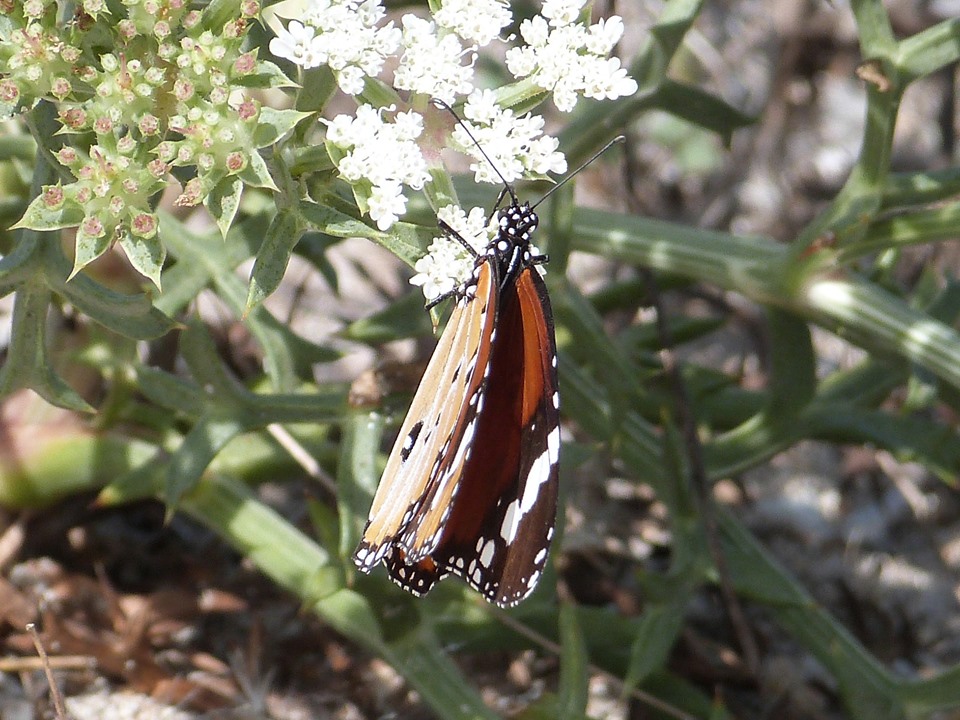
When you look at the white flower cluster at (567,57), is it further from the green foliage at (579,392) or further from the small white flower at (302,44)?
the small white flower at (302,44)

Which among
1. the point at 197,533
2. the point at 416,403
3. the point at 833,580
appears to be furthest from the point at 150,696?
the point at 833,580

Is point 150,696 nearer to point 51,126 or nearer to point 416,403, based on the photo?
point 416,403

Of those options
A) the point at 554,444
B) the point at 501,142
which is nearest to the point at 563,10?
the point at 501,142

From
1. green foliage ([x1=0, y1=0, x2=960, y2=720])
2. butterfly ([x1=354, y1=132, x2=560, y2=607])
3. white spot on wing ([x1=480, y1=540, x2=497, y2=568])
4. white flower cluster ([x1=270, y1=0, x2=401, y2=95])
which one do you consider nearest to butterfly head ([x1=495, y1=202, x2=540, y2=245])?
butterfly ([x1=354, y1=132, x2=560, y2=607])

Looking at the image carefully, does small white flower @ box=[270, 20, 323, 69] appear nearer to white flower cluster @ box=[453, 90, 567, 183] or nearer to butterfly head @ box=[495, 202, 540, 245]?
white flower cluster @ box=[453, 90, 567, 183]

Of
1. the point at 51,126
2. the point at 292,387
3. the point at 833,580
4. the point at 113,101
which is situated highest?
the point at 113,101

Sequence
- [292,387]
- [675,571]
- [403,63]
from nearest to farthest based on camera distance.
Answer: [403,63] → [292,387] → [675,571]
